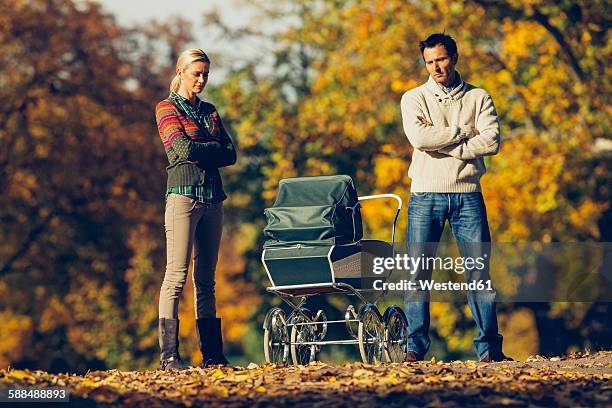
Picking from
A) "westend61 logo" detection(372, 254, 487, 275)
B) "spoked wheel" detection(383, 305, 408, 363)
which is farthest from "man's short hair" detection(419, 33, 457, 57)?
"spoked wheel" detection(383, 305, 408, 363)

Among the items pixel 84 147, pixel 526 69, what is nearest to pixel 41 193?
pixel 84 147

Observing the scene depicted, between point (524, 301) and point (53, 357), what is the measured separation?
14800 mm

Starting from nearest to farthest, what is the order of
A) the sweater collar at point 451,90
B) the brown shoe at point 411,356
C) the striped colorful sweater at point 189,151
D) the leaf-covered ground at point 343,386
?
the leaf-covered ground at point 343,386 < the striped colorful sweater at point 189,151 < the brown shoe at point 411,356 < the sweater collar at point 451,90

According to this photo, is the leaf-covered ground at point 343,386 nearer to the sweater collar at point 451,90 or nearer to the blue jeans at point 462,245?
the blue jeans at point 462,245

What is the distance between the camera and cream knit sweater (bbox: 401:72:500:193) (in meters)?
9.70

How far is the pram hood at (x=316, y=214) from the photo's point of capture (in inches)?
384

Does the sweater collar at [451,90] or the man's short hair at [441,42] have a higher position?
the man's short hair at [441,42]

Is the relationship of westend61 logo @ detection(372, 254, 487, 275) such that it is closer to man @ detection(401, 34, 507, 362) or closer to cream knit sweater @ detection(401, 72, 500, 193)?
man @ detection(401, 34, 507, 362)

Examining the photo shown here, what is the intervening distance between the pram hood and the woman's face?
1.17 m

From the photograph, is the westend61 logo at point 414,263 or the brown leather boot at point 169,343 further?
the westend61 logo at point 414,263

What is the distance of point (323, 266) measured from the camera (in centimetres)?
964

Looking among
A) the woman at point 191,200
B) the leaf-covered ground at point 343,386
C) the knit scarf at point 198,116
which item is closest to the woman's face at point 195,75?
the woman at point 191,200

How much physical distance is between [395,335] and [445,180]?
48.9 inches

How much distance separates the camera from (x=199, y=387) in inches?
309
